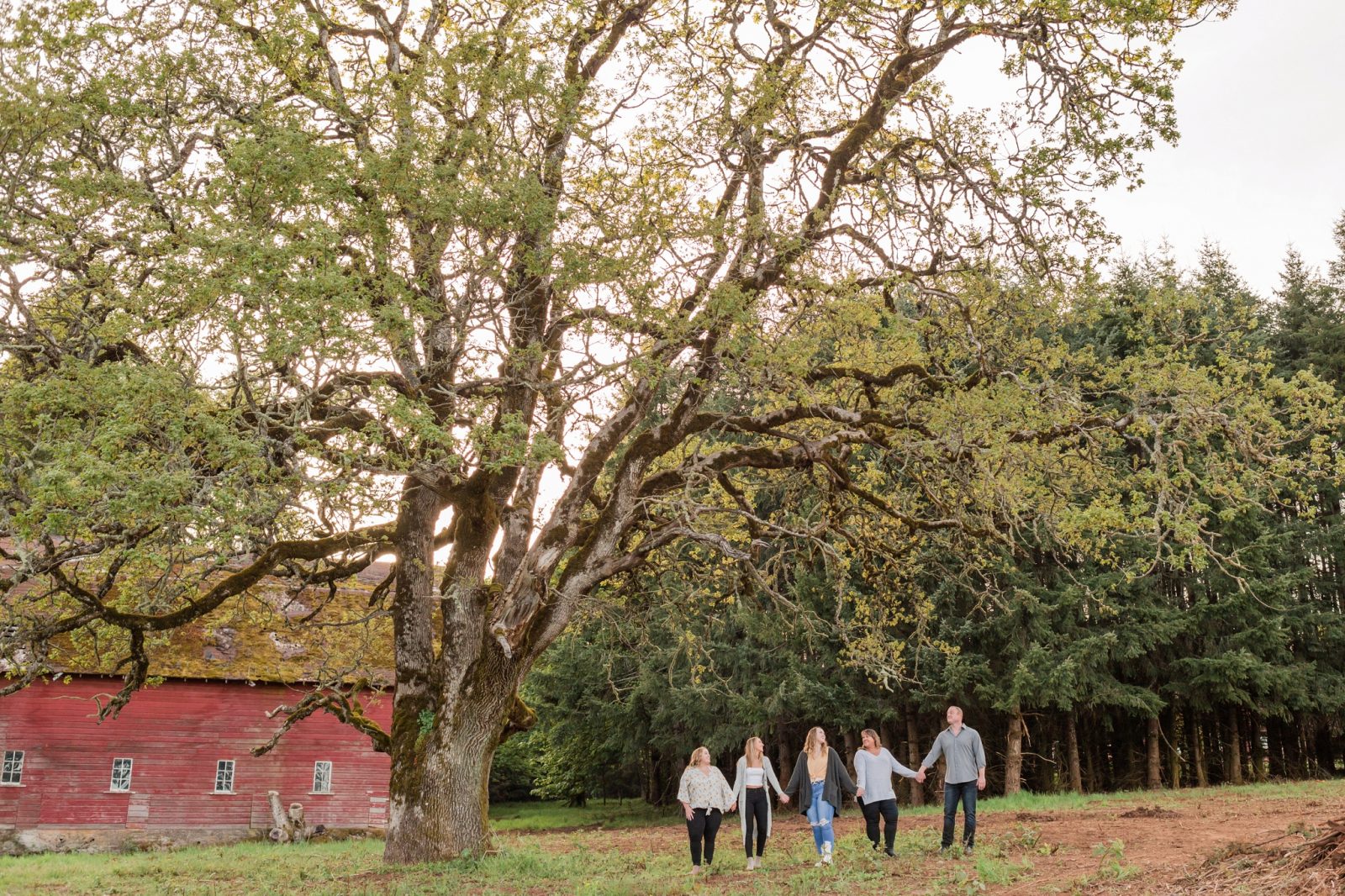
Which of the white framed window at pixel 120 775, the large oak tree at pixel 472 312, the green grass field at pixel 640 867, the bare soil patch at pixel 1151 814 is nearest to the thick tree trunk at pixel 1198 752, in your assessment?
the green grass field at pixel 640 867

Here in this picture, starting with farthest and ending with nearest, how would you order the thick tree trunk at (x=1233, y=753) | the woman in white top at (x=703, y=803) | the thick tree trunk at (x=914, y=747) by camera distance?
the thick tree trunk at (x=914, y=747), the thick tree trunk at (x=1233, y=753), the woman in white top at (x=703, y=803)

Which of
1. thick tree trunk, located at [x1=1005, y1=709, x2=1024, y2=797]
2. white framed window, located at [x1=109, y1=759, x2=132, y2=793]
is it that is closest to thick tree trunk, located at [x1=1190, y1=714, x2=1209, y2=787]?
thick tree trunk, located at [x1=1005, y1=709, x2=1024, y2=797]

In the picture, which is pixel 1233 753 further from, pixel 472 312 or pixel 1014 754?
pixel 472 312

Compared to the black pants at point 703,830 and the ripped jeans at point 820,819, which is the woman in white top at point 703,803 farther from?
the ripped jeans at point 820,819

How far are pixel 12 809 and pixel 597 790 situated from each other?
2564 cm

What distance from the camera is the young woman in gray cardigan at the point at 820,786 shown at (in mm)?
11773

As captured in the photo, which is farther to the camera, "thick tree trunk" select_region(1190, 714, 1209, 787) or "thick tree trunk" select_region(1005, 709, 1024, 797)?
"thick tree trunk" select_region(1190, 714, 1209, 787)

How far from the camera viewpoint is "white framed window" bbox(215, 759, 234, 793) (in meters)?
27.3

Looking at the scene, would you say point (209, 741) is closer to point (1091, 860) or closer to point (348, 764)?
point (348, 764)

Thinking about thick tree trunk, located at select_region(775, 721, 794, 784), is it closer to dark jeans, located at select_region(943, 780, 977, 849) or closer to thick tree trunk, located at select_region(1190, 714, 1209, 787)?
thick tree trunk, located at select_region(1190, 714, 1209, 787)

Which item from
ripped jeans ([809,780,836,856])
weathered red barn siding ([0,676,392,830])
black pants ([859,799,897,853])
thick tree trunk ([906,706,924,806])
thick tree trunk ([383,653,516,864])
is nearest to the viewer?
ripped jeans ([809,780,836,856])

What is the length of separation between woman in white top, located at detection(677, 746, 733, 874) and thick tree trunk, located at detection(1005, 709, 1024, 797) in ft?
55.6

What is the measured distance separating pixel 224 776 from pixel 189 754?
45.5 inches

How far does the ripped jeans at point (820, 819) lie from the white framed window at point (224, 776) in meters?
21.5
